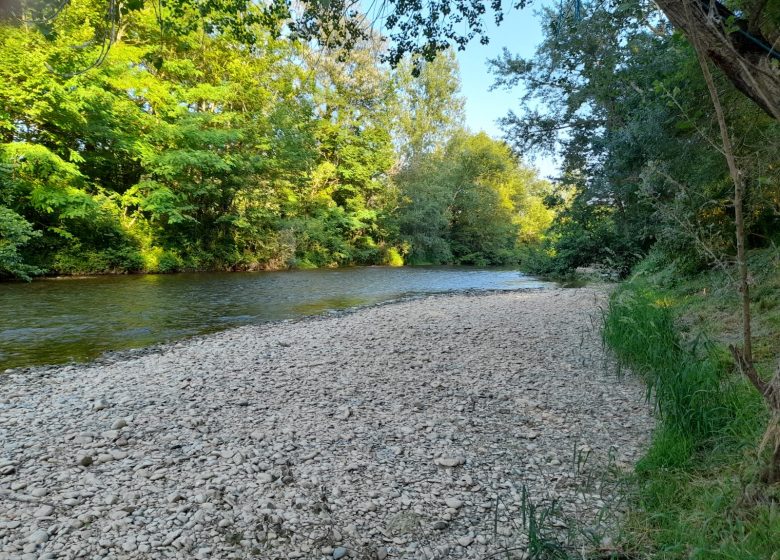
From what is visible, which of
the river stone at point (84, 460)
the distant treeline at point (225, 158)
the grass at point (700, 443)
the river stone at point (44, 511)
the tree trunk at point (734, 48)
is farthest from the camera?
the distant treeline at point (225, 158)

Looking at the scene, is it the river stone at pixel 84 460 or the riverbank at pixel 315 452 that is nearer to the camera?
the riverbank at pixel 315 452

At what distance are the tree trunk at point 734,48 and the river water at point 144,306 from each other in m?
7.59

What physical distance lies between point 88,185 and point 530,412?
18753 mm

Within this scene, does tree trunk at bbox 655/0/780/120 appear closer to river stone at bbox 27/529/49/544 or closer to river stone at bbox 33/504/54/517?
river stone at bbox 27/529/49/544

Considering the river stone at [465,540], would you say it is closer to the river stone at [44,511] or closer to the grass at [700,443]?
the grass at [700,443]

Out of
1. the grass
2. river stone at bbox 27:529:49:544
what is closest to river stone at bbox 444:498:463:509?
the grass

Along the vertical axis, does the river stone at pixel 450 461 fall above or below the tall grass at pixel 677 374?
below

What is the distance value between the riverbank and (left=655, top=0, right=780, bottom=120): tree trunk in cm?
210

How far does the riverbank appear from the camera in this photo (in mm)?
2336

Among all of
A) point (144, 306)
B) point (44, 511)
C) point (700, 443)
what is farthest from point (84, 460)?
point (144, 306)

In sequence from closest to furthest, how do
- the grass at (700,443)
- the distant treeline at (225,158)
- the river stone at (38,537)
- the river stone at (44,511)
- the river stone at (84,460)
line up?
the grass at (700,443) → the river stone at (38,537) → the river stone at (44,511) → the river stone at (84,460) → the distant treeline at (225,158)

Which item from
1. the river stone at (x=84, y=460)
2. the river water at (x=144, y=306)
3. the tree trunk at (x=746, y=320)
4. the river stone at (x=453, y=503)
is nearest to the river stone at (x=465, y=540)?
the river stone at (x=453, y=503)

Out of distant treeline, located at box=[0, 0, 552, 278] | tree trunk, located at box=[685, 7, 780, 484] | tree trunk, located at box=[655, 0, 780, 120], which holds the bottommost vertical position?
tree trunk, located at box=[685, 7, 780, 484]

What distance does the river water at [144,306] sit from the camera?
7.20m
